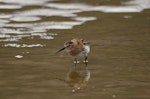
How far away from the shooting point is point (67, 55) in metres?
12.5

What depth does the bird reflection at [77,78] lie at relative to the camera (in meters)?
9.93

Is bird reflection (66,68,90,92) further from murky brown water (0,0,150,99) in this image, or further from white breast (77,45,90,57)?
white breast (77,45,90,57)

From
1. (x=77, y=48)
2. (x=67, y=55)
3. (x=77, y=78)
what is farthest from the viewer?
(x=67, y=55)

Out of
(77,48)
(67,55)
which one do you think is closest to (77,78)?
(77,48)

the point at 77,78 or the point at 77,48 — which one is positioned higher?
the point at 77,48

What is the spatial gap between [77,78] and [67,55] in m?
2.06

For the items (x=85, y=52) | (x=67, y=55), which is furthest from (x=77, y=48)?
(x=67, y=55)

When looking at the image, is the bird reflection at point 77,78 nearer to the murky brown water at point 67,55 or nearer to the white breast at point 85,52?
the murky brown water at point 67,55

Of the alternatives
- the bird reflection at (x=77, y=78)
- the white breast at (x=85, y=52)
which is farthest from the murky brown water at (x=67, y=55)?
the white breast at (x=85, y=52)

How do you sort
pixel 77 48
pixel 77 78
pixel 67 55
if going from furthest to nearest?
pixel 67 55
pixel 77 48
pixel 77 78

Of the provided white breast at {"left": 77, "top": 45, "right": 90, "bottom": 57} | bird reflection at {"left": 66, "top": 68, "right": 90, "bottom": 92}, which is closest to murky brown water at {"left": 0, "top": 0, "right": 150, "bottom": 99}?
bird reflection at {"left": 66, "top": 68, "right": 90, "bottom": 92}

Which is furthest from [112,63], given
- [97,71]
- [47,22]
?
[47,22]

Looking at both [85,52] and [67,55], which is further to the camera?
[67,55]

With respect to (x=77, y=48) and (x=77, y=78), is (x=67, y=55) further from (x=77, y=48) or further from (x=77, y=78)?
(x=77, y=78)
